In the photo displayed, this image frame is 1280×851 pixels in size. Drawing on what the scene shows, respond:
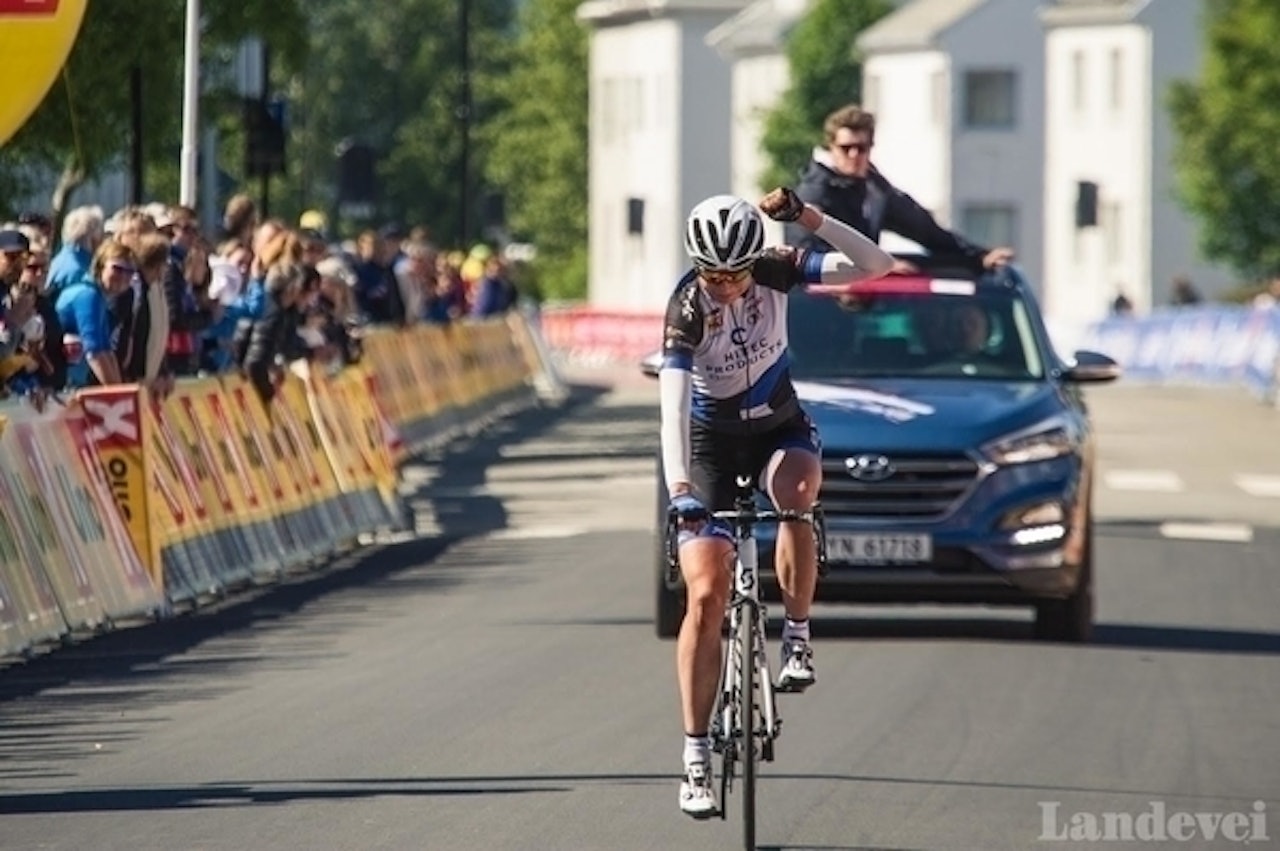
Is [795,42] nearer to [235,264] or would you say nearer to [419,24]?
[419,24]

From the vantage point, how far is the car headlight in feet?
57.6

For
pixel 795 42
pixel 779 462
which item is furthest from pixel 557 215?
pixel 779 462

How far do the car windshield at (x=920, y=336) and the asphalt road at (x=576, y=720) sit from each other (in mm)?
1240

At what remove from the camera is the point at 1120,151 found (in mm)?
103562

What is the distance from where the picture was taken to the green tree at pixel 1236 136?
78938 mm

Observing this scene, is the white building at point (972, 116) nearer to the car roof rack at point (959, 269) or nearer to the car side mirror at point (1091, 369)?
the car roof rack at point (959, 269)

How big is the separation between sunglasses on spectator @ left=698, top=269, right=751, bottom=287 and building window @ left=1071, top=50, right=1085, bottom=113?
9477 centimetres

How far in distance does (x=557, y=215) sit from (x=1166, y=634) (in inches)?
4793

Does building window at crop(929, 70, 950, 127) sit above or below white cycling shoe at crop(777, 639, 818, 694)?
below

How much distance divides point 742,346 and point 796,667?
3.44ft

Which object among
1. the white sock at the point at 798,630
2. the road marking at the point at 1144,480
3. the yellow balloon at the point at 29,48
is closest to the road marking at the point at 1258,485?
the road marking at the point at 1144,480

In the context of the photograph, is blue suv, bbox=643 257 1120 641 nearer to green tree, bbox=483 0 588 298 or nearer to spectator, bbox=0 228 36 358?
spectator, bbox=0 228 36 358

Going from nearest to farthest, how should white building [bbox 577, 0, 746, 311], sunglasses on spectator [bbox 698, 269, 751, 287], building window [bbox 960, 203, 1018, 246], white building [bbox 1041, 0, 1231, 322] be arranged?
1. sunglasses on spectator [bbox 698, 269, 751, 287]
2. white building [bbox 1041, 0, 1231, 322]
3. building window [bbox 960, 203, 1018, 246]
4. white building [bbox 577, 0, 746, 311]

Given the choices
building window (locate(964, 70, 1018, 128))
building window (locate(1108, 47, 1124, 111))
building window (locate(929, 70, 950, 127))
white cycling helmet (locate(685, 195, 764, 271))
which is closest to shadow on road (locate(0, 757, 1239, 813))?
white cycling helmet (locate(685, 195, 764, 271))
